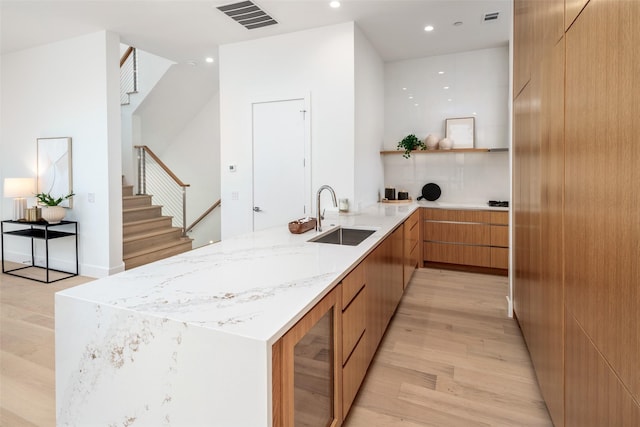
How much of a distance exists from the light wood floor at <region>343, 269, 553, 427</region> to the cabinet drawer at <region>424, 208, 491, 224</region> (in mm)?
1213

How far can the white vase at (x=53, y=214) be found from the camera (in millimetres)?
4339

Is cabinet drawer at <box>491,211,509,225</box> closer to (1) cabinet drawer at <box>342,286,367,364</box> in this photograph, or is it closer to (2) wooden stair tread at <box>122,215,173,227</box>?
(1) cabinet drawer at <box>342,286,367,364</box>

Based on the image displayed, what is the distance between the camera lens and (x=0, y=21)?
4.01 metres

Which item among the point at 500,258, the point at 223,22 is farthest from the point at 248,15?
the point at 500,258

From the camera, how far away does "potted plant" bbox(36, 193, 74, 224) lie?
14.3ft

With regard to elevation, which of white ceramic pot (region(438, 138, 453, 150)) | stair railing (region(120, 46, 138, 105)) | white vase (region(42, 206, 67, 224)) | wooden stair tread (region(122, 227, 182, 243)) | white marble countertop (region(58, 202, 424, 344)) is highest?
stair railing (region(120, 46, 138, 105))

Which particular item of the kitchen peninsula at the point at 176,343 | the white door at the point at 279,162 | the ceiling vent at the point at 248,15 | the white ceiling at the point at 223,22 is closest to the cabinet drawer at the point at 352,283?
the kitchen peninsula at the point at 176,343

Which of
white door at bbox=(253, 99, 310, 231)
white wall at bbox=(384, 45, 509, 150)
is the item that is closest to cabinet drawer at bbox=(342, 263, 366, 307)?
white door at bbox=(253, 99, 310, 231)

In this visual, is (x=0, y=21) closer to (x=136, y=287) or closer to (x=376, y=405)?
(x=136, y=287)

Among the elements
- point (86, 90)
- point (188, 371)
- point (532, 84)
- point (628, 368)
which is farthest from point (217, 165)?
point (628, 368)

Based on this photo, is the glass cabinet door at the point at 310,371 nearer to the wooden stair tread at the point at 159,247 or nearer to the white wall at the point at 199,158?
the wooden stair tread at the point at 159,247

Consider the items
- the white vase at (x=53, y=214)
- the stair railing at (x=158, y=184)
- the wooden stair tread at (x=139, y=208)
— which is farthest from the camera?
the stair railing at (x=158, y=184)

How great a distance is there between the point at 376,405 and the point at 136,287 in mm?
1425

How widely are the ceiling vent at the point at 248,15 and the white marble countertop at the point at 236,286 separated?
103 inches
